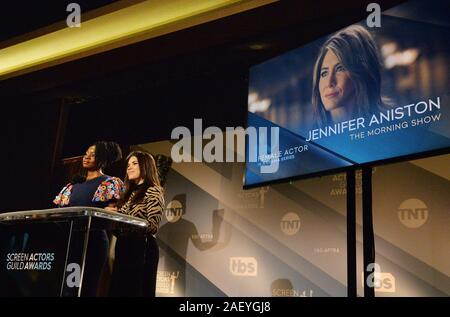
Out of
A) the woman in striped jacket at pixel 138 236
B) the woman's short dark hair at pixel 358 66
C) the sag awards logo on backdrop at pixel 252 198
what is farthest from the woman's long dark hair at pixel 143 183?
the woman's short dark hair at pixel 358 66

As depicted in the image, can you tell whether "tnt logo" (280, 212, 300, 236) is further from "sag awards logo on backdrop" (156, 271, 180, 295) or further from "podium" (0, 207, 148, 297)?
"podium" (0, 207, 148, 297)

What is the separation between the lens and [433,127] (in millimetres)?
1645

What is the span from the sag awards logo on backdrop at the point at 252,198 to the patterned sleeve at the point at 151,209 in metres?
0.96

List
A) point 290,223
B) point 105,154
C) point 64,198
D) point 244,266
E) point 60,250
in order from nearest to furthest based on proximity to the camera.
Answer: point 60,250, point 64,198, point 105,154, point 290,223, point 244,266

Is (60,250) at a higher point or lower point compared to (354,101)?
lower

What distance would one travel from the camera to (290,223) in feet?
9.76

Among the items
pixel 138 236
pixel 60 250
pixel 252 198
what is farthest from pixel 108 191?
pixel 252 198

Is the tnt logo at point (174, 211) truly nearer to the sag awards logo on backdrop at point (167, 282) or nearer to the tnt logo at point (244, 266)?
the sag awards logo on backdrop at point (167, 282)

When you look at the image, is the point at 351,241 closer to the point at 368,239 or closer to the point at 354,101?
the point at 368,239

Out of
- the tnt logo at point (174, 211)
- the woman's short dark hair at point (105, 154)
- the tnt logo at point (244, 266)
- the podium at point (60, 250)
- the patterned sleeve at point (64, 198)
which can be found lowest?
the podium at point (60, 250)

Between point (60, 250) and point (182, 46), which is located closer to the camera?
point (60, 250)

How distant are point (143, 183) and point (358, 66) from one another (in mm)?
1323

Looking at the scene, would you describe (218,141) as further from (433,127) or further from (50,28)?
(433,127)

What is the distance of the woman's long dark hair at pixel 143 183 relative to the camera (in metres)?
2.42
